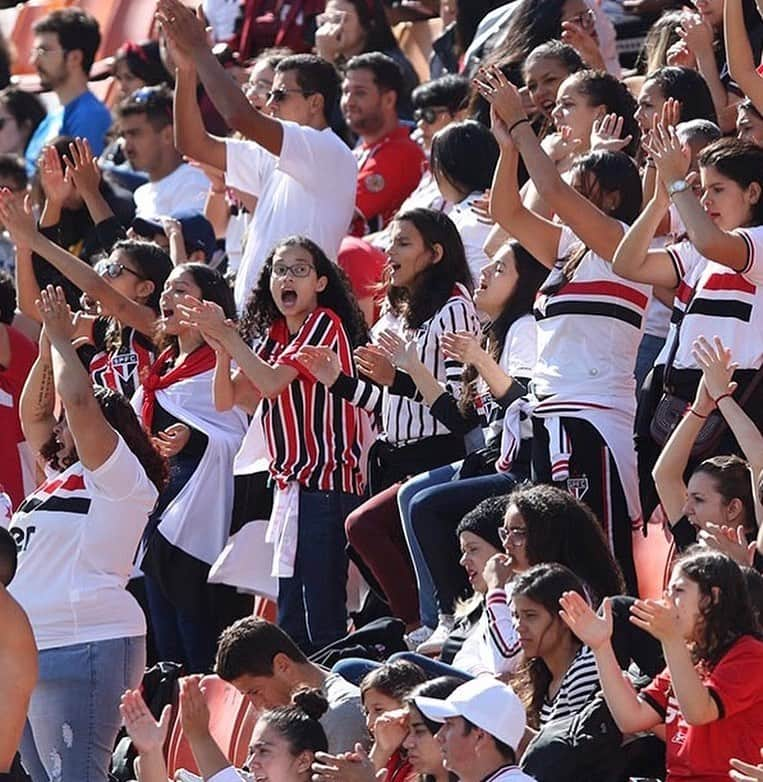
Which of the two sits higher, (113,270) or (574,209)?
(574,209)

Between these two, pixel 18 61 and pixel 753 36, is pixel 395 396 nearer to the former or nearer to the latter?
pixel 753 36

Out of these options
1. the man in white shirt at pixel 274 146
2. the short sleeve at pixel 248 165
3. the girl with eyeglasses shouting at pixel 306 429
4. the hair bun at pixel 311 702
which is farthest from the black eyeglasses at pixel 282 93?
the hair bun at pixel 311 702

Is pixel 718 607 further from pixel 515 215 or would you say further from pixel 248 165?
pixel 248 165

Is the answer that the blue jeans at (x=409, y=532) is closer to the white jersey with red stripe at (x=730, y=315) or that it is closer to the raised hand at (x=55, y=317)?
the white jersey with red stripe at (x=730, y=315)

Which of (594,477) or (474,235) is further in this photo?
(474,235)

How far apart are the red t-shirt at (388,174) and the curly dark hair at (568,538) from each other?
4036 mm

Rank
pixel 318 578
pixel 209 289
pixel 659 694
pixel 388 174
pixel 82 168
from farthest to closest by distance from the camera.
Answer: pixel 388 174 → pixel 82 168 → pixel 209 289 → pixel 318 578 → pixel 659 694

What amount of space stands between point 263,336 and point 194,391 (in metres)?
0.45

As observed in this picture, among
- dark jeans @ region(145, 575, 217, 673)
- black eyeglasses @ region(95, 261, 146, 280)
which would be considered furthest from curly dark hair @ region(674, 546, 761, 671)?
black eyeglasses @ region(95, 261, 146, 280)

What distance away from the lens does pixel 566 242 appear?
8.10m

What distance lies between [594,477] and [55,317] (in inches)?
78.1

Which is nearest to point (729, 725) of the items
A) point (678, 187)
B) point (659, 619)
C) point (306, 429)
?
point (659, 619)

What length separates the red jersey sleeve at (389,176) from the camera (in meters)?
11.0

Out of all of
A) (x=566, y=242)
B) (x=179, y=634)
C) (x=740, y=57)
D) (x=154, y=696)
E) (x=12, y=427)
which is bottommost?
(x=179, y=634)
